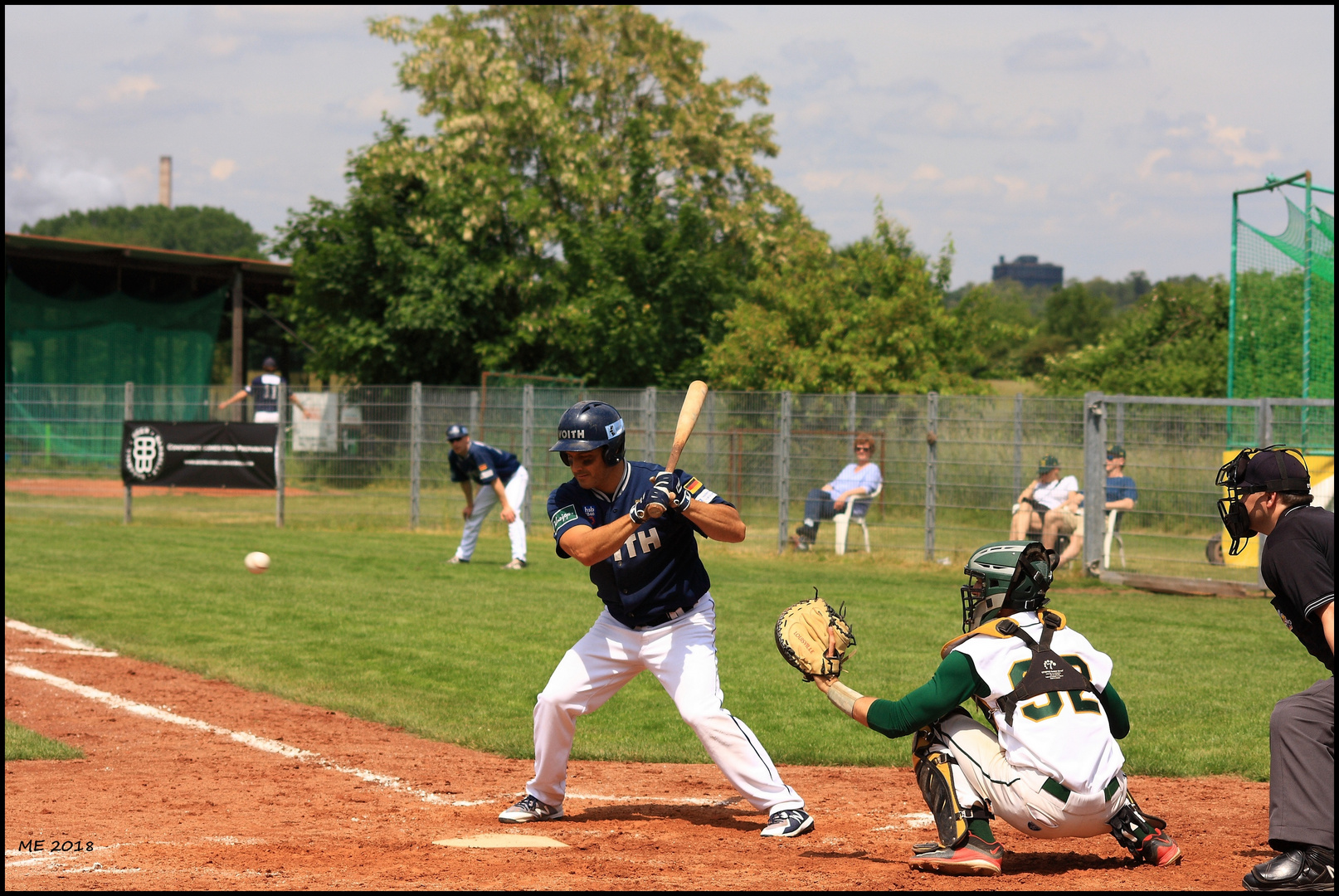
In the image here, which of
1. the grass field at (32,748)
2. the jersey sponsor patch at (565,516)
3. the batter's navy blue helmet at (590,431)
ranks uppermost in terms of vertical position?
the batter's navy blue helmet at (590,431)

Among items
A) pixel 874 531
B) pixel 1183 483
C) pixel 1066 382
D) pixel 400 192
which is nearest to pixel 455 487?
pixel 874 531

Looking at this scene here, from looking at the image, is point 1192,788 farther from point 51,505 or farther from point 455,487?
point 51,505

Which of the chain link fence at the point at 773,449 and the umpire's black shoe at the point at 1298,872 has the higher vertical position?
the chain link fence at the point at 773,449

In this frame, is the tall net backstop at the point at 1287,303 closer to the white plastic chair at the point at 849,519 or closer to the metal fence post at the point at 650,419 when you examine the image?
the white plastic chair at the point at 849,519

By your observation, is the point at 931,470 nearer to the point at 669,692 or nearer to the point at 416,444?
the point at 416,444

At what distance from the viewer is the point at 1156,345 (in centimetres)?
3531

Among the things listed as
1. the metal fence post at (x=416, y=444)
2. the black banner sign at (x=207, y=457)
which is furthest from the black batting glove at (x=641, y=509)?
the black banner sign at (x=207, y=457)

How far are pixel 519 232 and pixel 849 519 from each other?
1801cm

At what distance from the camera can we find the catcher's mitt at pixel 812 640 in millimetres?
4770

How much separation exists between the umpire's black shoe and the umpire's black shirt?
0.67 metres

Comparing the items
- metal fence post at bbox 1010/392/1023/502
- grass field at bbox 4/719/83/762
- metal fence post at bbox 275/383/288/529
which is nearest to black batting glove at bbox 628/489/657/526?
grass field at bbox 4/719/83/762

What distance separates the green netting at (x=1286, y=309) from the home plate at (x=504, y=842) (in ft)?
46.0

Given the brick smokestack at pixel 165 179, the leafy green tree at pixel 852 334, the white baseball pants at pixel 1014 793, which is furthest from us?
the brick smokestack at pixel 165 179

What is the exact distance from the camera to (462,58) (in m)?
33.2
